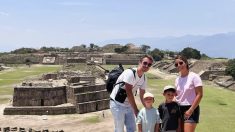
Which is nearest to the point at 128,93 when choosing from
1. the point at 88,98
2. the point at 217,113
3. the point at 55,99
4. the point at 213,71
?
the point at 217,113

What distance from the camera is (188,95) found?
28.9ft

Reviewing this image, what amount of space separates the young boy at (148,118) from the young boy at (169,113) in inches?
5.6

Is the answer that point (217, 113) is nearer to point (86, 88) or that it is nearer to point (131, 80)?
point (86, 88)

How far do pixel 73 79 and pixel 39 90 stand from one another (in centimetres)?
535

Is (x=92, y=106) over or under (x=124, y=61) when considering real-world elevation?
over

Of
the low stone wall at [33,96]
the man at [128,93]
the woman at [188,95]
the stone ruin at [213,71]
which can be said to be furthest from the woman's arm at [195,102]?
the stone ruin at [213,71]

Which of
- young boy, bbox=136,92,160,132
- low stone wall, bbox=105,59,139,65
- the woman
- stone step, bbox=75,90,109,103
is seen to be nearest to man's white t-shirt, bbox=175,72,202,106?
the woman

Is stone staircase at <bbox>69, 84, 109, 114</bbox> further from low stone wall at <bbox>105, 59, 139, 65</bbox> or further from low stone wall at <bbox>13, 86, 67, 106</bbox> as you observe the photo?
low stone wall at <bbox>105, 59, 139, 65</bbox>

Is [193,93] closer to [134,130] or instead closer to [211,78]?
[134,130]

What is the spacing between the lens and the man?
28.9 ft

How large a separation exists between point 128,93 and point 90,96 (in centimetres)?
2373

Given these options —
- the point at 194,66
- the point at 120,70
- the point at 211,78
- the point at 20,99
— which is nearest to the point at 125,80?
the point at 120,70

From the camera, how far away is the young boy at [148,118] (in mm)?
8633

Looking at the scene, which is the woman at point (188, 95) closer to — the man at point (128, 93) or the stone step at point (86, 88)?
the man at point (128, 93)
